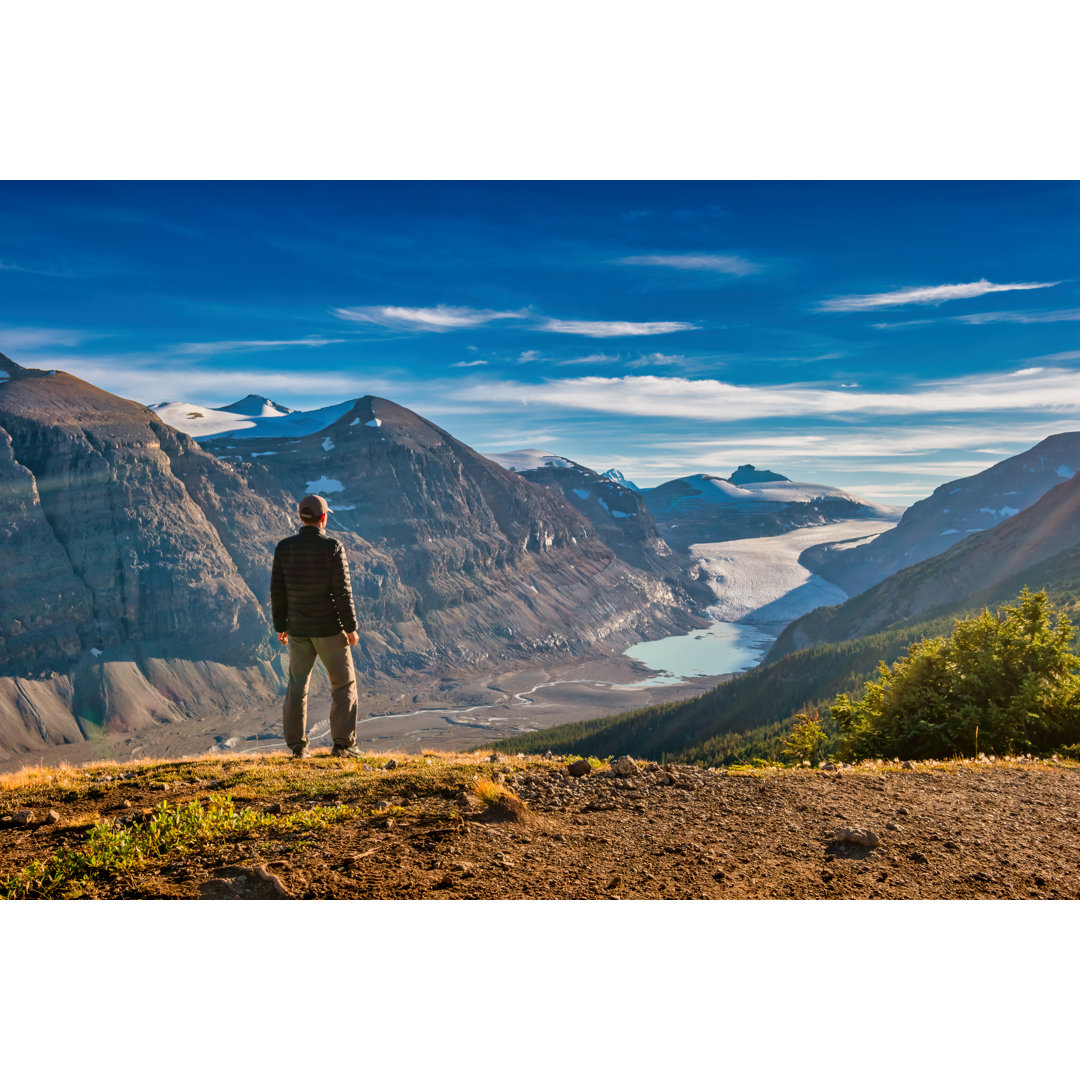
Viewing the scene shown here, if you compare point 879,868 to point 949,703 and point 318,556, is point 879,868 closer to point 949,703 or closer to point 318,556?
point 318,556

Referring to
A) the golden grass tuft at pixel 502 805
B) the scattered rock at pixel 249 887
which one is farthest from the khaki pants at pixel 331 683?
the scattered rock at pixel 249 887

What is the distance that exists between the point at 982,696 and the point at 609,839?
43.1 ft

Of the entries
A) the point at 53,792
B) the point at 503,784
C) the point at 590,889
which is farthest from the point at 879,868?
the point at 53,792

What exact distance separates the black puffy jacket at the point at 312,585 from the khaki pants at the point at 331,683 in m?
0.29

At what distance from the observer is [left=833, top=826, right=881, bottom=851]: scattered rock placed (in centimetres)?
745

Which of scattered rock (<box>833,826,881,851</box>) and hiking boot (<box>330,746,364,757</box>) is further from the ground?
scattered rock (<box>833,826,881,851</box>)

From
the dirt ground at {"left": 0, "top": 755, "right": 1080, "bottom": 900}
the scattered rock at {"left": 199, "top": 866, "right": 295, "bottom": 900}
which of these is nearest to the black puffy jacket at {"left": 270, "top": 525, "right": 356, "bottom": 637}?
the dirt ground at {"left": 0, "top": 755, "right": 1080, "bottom": 900}

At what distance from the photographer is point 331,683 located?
12.7 meters

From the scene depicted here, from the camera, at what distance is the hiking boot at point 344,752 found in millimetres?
12992

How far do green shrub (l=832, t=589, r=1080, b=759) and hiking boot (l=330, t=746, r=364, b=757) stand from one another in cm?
1100

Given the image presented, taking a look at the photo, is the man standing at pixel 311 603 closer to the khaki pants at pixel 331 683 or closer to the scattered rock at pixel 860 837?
the khaki pants at pixel 331 683

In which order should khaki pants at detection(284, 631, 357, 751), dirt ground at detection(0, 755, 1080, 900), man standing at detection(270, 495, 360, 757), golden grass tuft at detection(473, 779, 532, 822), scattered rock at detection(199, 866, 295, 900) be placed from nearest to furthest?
1. scattered rock at detection(199, 866, 295, 900)
2. dirt ground at detection(0, 755, 1080, 900)
3. golden grass tuft at detection(473, 779, 532, 822)
4. man standing at detection(270, 495, 360, 757)
5. khaki pants at detection(284, 631, 357, 751)

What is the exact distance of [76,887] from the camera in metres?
6.24

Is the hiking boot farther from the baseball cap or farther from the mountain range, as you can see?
the mountain range
